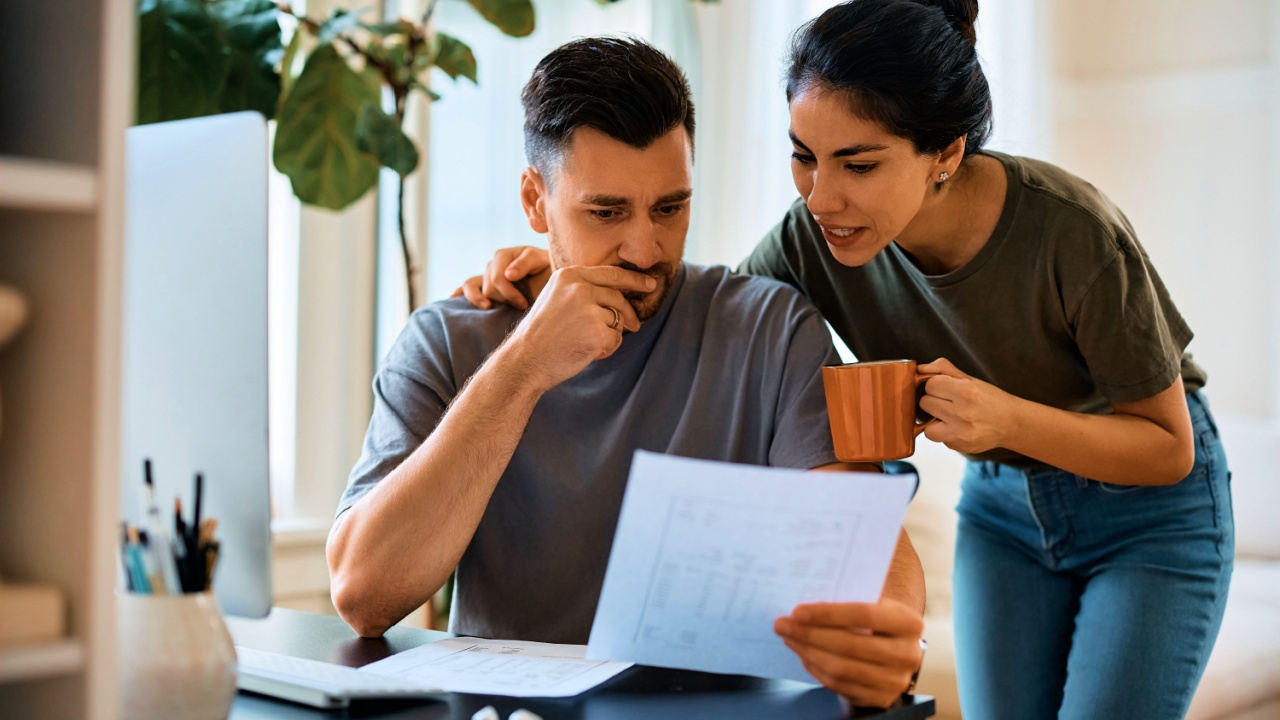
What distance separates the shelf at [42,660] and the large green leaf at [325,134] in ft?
5.19

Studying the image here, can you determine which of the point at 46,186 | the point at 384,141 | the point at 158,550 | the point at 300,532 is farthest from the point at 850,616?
the point at 300,532

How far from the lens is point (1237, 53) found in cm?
377

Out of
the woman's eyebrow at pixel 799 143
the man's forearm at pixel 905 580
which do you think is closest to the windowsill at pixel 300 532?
the woman's eyebrow at pixel 799 143

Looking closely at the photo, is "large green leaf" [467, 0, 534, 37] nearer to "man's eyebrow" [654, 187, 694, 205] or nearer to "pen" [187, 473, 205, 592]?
"man's eyebrow" [654, 187, 694, 205]

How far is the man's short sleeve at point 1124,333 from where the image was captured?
1.44m

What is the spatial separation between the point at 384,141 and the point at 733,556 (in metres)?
1.48

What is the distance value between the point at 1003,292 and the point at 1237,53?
9.47 feet

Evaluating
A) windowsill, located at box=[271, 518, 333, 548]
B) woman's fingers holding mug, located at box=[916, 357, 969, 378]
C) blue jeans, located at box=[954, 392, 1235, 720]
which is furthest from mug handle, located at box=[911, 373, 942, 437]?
windowsill, located at box=[271, 518, 333, 548]

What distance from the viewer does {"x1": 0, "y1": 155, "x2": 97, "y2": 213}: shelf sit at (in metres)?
0.60

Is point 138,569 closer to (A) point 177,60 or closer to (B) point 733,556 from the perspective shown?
(B) point 733,556

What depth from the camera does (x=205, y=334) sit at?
2.68 feet

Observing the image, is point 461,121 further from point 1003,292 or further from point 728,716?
point 728,716

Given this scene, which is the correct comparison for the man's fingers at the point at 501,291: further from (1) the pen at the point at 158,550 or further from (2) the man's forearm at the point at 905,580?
(1) the pen at the point at 158,550

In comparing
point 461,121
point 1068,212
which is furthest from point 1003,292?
point 461,121
